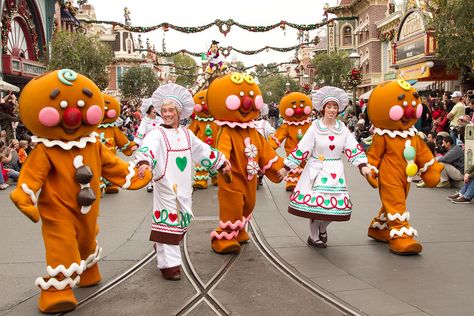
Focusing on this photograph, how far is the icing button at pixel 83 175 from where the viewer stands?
437 cm

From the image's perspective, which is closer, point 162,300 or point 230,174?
point 162,300

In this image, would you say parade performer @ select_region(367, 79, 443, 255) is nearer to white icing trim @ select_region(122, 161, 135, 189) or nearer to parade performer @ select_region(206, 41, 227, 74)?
white icing trim @ select_region(122, 161, 135, 189)

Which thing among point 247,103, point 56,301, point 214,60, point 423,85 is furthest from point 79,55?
Answer: point 56,301

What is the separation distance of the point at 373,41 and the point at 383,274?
3261 cm

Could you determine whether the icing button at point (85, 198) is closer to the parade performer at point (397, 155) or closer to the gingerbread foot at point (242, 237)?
the gingerbread foot at point (242, 237)

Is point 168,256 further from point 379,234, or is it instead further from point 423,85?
point 423,85

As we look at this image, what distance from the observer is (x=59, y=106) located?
4.36 metres

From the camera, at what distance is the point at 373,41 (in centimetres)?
3550

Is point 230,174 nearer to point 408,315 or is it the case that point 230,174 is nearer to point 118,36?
point 408,315

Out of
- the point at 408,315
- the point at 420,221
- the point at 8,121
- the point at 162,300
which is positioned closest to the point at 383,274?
the point at 408,315

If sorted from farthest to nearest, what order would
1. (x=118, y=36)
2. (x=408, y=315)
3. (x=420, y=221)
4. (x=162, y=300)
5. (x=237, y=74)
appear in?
1. (x=118, y=36)
2. (x=420, y=221)
3. (x=237, y=74)
4. (x=162, y=300)
5. (x=408, y=315)

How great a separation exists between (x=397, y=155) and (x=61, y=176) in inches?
143

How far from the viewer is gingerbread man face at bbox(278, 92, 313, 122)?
10.1m

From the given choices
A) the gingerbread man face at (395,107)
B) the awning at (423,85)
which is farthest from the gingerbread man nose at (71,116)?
the awning at (423,85)
